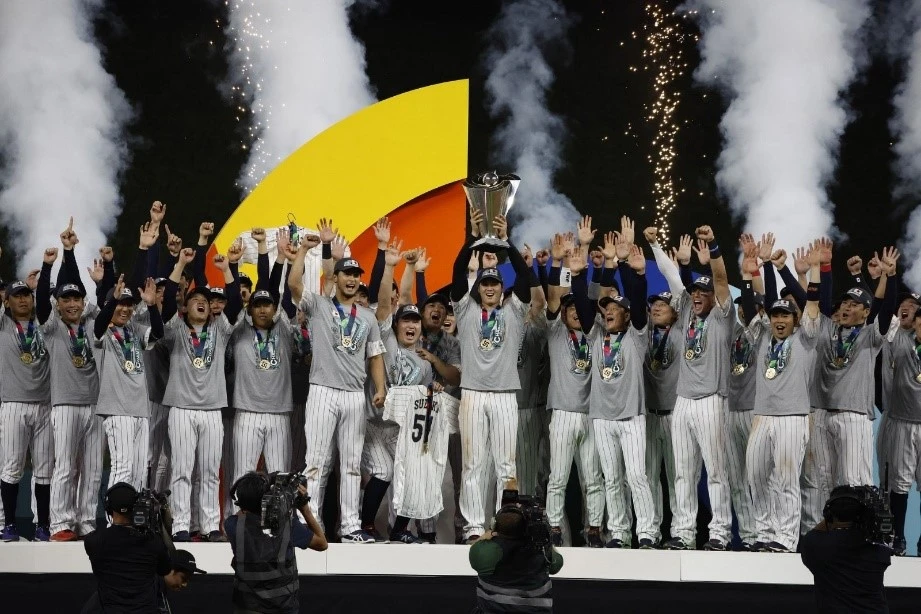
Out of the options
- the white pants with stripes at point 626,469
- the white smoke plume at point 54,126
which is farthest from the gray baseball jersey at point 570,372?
the white smoke plume at point 54,126

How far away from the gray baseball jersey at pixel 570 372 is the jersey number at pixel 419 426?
78cm

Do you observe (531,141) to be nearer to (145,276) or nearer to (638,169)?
(638,169)

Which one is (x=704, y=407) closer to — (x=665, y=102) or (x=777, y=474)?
(x=777, y=474)

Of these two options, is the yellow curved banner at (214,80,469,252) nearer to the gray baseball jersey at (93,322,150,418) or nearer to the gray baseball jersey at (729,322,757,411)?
the gray baseball jersey at (93,322,150,418)

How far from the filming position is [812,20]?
986 cm

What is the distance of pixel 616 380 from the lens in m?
7.06

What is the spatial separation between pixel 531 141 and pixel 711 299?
3.26 meters

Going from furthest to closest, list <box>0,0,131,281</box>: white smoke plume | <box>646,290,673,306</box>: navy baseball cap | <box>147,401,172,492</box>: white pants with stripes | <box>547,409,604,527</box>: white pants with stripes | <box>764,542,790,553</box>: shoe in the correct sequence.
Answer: <box>0,0,131,281</box>: white smoke plume < <box>147,401,172,492</box>: white pants with stripes < <box>646,290,673,306</box>: navy baseball cap < <box>547,409,604,527</box>: white pants with stripes < <box>764,542,790,553</box>: shoe

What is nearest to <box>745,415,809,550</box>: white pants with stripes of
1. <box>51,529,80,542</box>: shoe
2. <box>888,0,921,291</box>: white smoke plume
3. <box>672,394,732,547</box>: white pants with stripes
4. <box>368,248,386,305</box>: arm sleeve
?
<box>672,394,732,547</box>: white pants with stripes

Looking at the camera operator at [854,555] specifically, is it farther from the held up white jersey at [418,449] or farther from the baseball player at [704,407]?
the held up white jersey at [418,449]

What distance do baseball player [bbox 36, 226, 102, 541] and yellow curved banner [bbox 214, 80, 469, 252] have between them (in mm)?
2467

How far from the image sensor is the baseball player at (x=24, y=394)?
278 inches

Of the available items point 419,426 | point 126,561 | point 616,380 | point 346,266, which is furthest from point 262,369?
point 126,561

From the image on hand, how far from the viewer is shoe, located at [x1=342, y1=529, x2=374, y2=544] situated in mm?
6746
